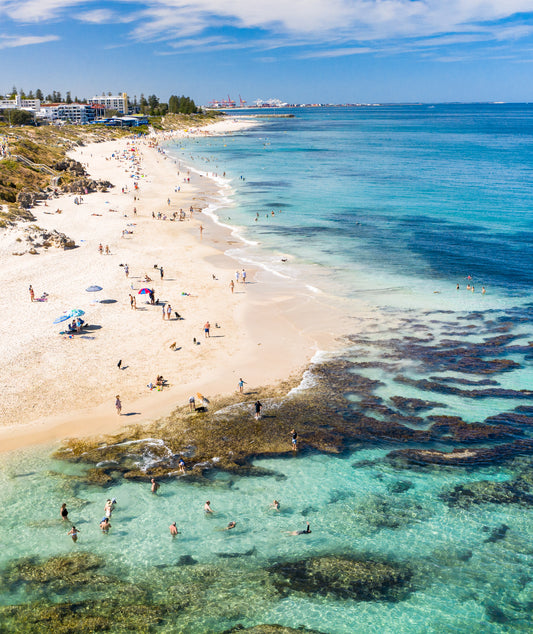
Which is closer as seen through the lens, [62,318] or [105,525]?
[105,525]

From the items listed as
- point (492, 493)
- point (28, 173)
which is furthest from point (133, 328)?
point (28, 173)

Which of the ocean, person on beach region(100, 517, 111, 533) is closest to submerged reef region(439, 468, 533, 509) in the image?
the ocean

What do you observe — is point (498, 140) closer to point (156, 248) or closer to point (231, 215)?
point (231, 215)

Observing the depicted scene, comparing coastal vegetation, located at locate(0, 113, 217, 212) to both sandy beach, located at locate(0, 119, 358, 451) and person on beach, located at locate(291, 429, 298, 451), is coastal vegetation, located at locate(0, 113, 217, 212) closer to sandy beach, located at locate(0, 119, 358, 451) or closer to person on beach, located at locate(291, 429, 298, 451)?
sandy beach, located at locate(0, 119, 358, 451)

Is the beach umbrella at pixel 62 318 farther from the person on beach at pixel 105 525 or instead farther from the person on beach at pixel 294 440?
the person on beach at pixel 294 440

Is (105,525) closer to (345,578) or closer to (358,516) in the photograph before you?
(345,578)

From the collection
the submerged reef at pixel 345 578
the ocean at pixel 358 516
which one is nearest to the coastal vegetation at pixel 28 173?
the ocean at pixel 358 516
